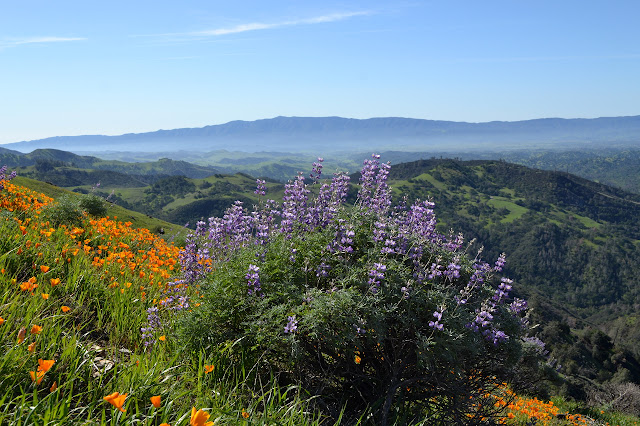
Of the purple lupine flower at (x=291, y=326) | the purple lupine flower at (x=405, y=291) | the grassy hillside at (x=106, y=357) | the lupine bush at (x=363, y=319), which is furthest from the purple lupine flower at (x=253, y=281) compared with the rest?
the purple lupine flower at (x=405, y=291)

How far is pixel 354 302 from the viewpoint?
4.10 m

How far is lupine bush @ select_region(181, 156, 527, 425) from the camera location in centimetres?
422

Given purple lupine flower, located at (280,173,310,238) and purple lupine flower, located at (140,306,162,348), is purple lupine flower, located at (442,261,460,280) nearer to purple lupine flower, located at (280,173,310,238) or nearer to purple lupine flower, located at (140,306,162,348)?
purple lupine flower, located at (280,173,310,238)

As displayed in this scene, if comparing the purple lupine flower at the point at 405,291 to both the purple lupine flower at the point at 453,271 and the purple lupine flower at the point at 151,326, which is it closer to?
the purple lupine flower at the point at 453,271

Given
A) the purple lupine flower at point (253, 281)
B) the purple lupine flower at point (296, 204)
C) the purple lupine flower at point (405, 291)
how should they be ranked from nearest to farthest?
the purple lupine flower at point (405, 291) < the purple lupine flower at point (253, 281) < the purple lupine flower at point (296, 204)

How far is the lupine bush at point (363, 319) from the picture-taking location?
4223mm

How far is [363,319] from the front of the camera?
13.9ft

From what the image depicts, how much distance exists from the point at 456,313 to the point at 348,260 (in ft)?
4.13

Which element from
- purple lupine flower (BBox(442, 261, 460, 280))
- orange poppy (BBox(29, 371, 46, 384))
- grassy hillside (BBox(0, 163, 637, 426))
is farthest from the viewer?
purple lupine flower (BBox(442, 261, 460, 280))

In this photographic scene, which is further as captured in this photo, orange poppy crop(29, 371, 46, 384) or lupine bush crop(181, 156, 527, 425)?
lupine bush crop(181, 156, 527, 425)

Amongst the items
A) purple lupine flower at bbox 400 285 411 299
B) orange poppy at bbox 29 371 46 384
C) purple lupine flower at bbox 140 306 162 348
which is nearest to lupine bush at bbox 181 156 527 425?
purple lupine flower at bbox 400 285 411 299

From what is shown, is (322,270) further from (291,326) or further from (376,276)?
(291,326)

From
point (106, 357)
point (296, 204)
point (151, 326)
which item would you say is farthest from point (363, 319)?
point (106, 357)

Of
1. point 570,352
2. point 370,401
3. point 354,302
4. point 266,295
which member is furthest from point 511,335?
point 570,352
